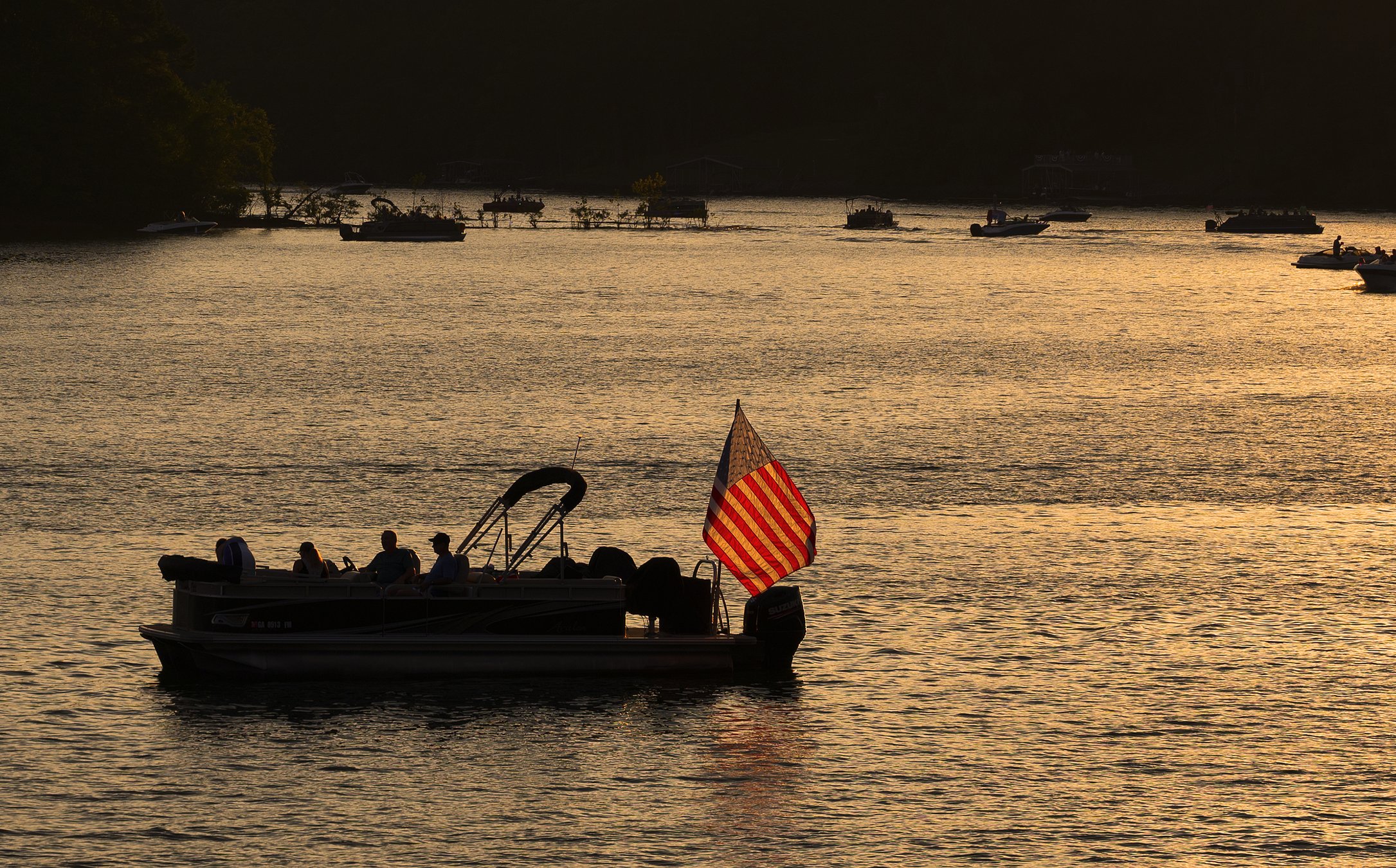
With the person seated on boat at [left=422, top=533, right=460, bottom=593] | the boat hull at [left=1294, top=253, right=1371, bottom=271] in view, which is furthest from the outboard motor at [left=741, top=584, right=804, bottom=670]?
the boat hull at [left=1294, top=253, right=1371, bottom=271]

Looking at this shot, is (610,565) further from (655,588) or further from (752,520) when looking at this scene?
(752,520)

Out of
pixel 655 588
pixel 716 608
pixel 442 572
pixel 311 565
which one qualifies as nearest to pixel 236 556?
pixel 311 565

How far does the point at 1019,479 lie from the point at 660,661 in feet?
78.0

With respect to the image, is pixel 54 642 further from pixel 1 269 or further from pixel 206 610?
pixel 1 269

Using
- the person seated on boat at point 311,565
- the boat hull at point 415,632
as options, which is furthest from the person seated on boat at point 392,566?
the person seated on boat at point 311,565

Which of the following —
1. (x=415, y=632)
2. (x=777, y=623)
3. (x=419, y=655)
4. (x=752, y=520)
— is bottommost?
(x=419, y=655)

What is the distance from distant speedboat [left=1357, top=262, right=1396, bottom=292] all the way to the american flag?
113 metres

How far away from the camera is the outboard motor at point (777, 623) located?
3384 centimetres

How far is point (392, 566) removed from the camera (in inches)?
1318

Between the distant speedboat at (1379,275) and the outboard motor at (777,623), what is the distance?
376 feet

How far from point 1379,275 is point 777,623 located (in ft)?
384

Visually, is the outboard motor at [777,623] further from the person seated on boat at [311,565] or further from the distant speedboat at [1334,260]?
the distant speedboat at [1334,260]

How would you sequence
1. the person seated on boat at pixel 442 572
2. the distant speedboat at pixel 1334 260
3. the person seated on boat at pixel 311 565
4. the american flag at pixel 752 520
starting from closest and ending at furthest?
1. the person seated on boat at pixel 311 565
2. the person seated on boat at pixel 442 572
3. the american flag at pixel 752 520
4. the distant speedboat at pixel 1334 260

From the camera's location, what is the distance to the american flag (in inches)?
1378
